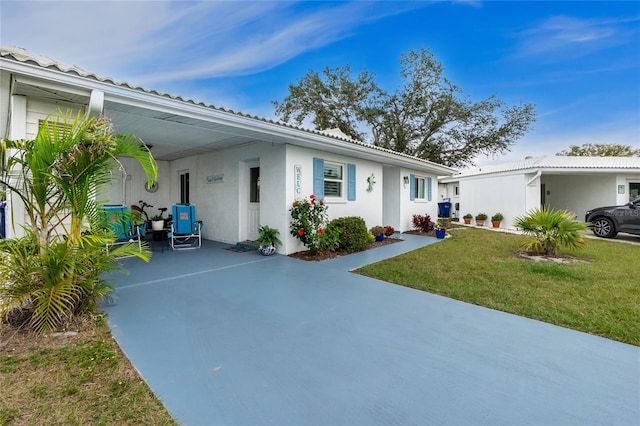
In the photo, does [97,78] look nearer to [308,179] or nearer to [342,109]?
[308,179]

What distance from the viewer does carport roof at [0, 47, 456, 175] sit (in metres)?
3.12

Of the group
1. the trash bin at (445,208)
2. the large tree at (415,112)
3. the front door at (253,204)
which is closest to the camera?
the front door at (253,204)

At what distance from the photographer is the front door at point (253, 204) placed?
7828 mm

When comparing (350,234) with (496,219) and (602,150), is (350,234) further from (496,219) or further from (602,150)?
(602,150)

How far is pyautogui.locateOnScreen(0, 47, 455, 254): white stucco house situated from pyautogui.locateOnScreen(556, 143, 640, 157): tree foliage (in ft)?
89.6

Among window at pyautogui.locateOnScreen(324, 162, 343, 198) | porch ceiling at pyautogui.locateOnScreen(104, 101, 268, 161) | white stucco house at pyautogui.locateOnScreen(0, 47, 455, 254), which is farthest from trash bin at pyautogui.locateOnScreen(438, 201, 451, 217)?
porch ceiling at pyautogui.locateOnScreen(104, 101, 268, 161)

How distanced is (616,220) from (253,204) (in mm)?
12179

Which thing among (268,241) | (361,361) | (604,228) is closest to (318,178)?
(268,241)

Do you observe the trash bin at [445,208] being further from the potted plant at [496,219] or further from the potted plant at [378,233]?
the potted plant at [378,233]

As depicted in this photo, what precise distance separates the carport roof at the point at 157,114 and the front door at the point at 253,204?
936 mm

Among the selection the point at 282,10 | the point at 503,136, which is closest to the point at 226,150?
the point at 282,10

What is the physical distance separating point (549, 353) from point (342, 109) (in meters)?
21.9

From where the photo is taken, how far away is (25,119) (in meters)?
3.63

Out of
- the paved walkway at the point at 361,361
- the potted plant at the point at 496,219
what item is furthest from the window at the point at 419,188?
the paved walkway at the point at 361,361
